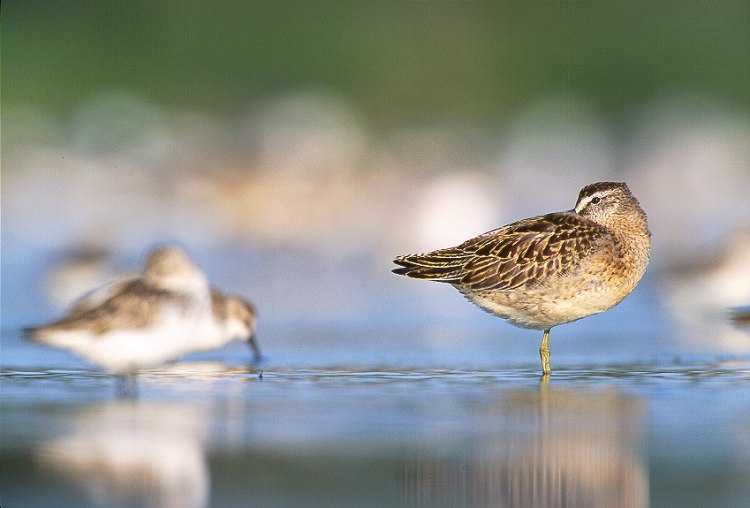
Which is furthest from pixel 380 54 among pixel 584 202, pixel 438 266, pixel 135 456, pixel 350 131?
pixel 135 456

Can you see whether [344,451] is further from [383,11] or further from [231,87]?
[383,11]

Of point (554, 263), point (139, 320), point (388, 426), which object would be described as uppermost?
point (554, 263)

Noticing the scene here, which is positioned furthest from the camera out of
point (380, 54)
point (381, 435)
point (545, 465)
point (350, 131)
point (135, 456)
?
point (380, 54)

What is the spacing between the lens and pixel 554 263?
28.9 feet

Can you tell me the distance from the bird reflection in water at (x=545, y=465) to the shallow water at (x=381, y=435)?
0.03 ft

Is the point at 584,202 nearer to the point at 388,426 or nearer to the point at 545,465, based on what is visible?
the point at 388,426

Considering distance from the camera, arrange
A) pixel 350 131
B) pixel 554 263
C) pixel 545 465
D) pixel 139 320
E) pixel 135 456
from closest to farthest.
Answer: pixel 545 465 < pixel 135 456 < pixel 139 320 < pixel 554 263 < pixel 350 131

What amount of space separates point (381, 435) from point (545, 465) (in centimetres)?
95

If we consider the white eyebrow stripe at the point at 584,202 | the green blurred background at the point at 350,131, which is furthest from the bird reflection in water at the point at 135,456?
the green blurred background at the point at 350,131

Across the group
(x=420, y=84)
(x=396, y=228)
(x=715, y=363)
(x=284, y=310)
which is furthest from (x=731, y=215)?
(x=715, y=363)

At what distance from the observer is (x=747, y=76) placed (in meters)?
24.4

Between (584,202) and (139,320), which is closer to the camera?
(139,320)

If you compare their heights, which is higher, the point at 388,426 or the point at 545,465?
the point at 388,426

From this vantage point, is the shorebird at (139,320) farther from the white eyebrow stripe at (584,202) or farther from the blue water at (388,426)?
the white eyebrow stripe at (584,202)
